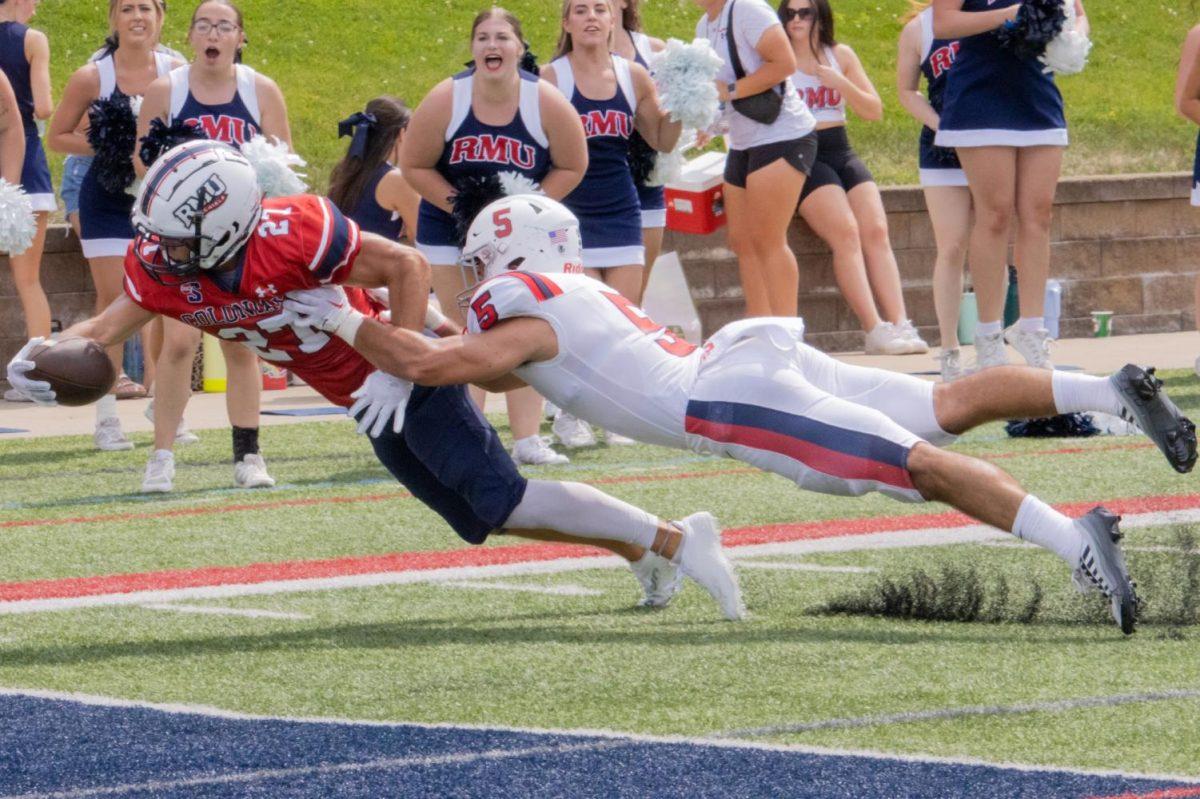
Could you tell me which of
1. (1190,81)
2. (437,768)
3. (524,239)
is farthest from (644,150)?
(437,768)

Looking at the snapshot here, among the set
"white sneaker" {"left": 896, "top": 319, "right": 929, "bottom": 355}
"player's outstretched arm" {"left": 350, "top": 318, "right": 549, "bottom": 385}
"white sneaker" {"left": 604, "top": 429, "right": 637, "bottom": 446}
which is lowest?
"white sneaker" {"left": 896, "top": 319, "right": 929, "bottom": 355}

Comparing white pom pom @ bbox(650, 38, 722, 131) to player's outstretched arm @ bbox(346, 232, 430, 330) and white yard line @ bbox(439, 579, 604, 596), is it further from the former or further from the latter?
player's outstretched arm @ bbox(346, 232, 430, 330)

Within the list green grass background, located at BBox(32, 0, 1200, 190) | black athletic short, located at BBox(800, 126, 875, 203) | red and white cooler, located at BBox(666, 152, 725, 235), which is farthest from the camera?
green grass background, located at BBox(32, 0, 1200, 190)

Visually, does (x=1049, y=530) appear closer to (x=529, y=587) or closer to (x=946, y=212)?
(x=529, y=587)

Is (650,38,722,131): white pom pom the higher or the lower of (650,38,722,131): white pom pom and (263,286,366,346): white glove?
the higher

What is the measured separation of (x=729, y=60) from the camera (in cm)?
1033

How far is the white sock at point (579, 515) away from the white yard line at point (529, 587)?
39 cm

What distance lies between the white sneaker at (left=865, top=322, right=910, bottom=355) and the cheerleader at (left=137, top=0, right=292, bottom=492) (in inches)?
222

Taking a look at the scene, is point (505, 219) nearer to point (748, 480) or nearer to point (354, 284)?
point (354, 284)

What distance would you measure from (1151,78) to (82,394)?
19161 mm

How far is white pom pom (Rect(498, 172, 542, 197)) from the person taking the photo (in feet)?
28.7

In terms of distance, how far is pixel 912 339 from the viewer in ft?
46.0

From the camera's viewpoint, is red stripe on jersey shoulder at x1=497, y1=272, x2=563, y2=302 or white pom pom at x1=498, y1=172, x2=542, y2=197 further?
white pom pom at x1=498, y1=172, x2=542, y2=197

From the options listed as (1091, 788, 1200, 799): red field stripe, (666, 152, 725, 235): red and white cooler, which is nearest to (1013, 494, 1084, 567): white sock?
(1091, 788, 1200, 799): red field stripe
